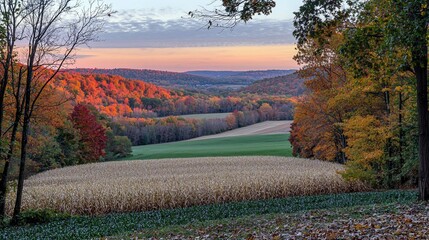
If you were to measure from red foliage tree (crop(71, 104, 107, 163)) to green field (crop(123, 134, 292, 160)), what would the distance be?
40.1 ft

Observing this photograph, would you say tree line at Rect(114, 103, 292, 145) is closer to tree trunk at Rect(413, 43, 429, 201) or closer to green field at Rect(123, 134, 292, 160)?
green field at Rect(123, 134, 292, 160)

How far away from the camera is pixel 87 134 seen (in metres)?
57.2

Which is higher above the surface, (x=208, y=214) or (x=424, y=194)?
(x=424, y=194)

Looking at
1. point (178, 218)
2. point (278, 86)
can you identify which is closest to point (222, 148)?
point (278, 86)

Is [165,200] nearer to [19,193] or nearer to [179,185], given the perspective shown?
[179,185]

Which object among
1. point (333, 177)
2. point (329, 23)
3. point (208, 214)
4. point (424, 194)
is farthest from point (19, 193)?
point (333, 177)

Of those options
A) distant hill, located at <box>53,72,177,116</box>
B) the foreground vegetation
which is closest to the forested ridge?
the foreground vegetation

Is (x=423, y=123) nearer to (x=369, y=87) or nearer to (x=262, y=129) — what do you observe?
(x=369, y=87)

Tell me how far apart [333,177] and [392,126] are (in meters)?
4.63

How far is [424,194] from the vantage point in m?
15.5

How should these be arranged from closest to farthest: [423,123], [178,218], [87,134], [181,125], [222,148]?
[423,123] < [178,218] < [87,134] < [222,148] < [181,125]

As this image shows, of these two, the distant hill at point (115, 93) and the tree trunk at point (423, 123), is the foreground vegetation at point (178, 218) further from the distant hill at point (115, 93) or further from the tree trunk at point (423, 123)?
the distant hill at point (115, 93)

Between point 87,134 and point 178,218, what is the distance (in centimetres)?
4188

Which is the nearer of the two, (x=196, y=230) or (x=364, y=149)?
(x=196, y=230)
